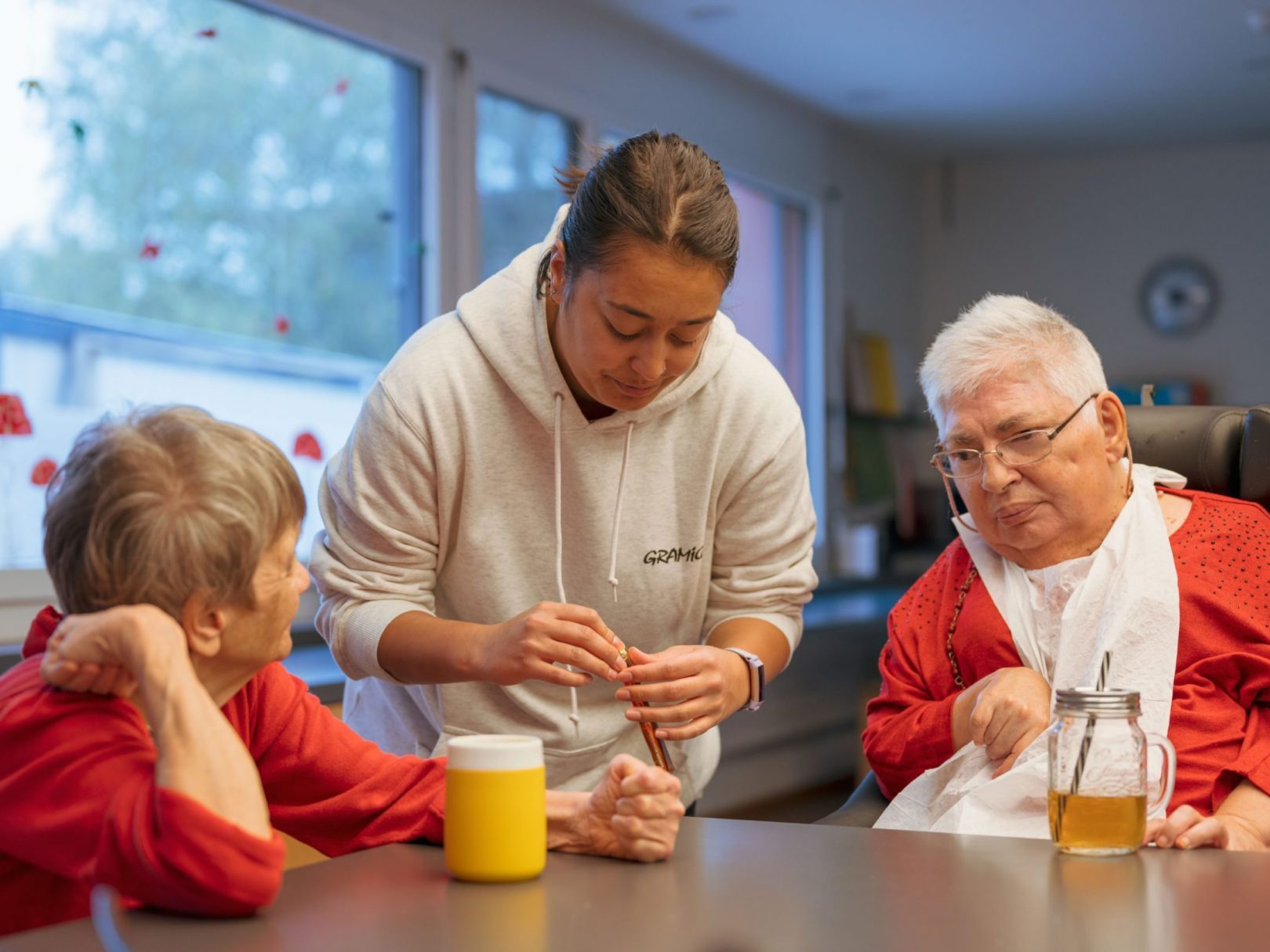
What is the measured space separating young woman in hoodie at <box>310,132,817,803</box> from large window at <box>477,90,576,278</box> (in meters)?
2.73

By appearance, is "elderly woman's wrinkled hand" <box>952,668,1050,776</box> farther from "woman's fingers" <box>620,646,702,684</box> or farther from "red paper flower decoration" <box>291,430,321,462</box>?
"red paper flower decoration" <box>291,430,321,462</box>

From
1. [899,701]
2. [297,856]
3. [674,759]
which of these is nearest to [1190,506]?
[899,701]

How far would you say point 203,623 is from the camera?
1151mm

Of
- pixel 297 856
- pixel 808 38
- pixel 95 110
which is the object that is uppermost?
pixel 808 38

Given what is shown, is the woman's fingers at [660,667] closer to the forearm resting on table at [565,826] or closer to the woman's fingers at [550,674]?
the woman's fingers at [550,674]

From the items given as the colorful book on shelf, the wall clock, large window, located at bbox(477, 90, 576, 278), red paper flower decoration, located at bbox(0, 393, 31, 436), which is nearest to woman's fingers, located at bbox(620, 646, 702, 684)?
red paper flower decoration, located at bbox(0, 393, 31, 436)

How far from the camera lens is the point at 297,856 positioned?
8.85ft

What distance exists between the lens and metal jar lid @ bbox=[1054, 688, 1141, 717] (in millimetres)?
1249

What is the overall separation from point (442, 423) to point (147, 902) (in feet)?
2.71

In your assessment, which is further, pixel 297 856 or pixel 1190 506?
pixel 297 856

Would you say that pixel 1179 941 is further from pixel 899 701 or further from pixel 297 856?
pixel 297 856

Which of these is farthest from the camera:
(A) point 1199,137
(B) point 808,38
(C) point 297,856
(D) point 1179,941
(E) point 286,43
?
(A) point 1199,137

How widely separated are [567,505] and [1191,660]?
83 centimetres

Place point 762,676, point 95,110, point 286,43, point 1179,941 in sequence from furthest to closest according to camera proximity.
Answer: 1. point 286,43
2. point 95,110
3. point 762,676
4. point 1179,941
